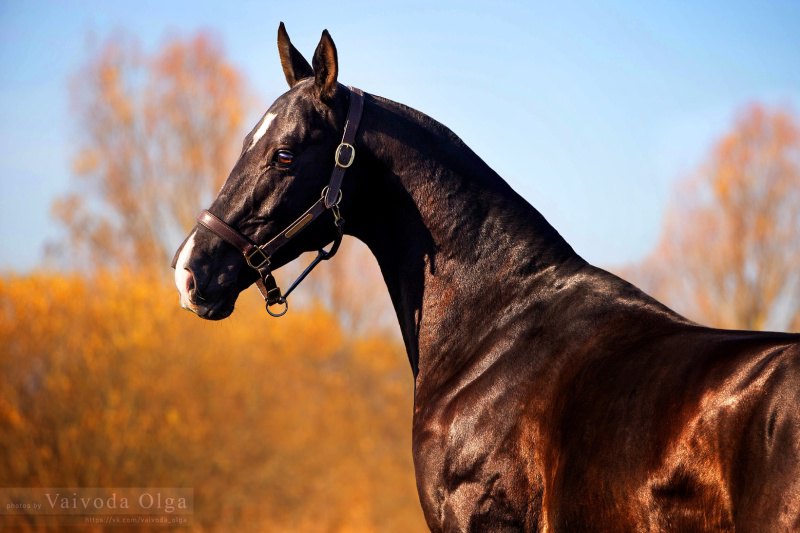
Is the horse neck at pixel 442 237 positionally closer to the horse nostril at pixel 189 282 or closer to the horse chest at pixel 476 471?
the horse chest at pixel 476 471

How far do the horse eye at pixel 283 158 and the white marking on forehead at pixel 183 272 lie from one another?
53cm

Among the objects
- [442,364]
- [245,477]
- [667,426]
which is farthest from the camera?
[245,477]

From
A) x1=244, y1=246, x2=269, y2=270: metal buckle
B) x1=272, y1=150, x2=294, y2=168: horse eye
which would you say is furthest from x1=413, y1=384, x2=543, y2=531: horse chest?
x1=272, y1=150, x2=294, y2=168: horse eye

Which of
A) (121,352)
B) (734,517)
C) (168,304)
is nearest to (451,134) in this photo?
(734,517)

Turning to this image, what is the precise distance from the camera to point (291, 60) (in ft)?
14.1

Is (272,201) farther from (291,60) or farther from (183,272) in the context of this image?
(291,60)

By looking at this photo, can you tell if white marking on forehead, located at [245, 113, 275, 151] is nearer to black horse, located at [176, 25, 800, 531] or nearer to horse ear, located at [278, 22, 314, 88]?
black horse, located at [176, 25, 800, 531]

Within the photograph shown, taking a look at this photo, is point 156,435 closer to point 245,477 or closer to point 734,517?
point 245,477

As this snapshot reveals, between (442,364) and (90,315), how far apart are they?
13064 mm

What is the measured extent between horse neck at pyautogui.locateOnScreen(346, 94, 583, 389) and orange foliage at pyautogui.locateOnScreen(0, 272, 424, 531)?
39.7 feet

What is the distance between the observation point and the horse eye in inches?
154

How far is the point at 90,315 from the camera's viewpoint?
15508 mm

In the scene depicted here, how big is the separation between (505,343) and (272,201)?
1.25 metres


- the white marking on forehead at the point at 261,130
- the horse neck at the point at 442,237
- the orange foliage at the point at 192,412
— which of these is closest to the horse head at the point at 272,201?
the white marking on forehead at the point at 261,130
